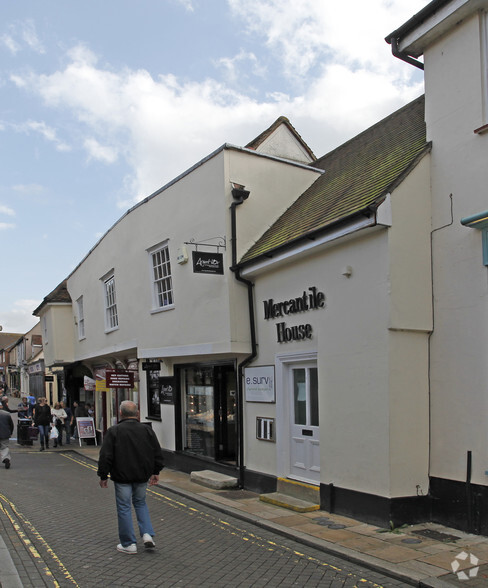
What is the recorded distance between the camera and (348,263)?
7988mm

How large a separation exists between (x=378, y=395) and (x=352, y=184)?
3.64m

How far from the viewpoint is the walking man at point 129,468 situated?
6117 mm

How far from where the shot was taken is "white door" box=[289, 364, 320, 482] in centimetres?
883

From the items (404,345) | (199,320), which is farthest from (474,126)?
(199,320)

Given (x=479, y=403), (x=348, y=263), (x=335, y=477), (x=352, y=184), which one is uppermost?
(x=352, y=184)

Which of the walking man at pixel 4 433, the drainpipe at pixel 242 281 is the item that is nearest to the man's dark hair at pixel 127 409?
the drainpipe at pixel 242 281

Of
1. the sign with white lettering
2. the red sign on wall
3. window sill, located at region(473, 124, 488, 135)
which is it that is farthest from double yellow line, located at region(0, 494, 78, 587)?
window sill, located at region(473, 124, 488, 135)

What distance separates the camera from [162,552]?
6.39 m

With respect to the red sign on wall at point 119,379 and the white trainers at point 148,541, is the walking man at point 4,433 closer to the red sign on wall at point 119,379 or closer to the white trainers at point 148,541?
the red sign on wall at point 119,379

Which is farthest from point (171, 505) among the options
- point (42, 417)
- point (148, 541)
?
point (42, 417)

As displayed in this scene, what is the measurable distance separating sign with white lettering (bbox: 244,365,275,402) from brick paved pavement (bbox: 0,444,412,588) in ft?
6.57

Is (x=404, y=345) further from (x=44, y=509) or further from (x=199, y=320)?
(x=44, y=509)

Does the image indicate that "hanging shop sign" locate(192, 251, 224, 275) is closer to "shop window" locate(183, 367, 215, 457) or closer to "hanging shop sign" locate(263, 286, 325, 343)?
"hanging shop sign" locate(263, 286, 325, 343)

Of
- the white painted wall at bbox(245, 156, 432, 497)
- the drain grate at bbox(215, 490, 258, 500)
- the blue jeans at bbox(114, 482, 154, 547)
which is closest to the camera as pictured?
the blue jeans at bbox(114, 482, 154, 547)
